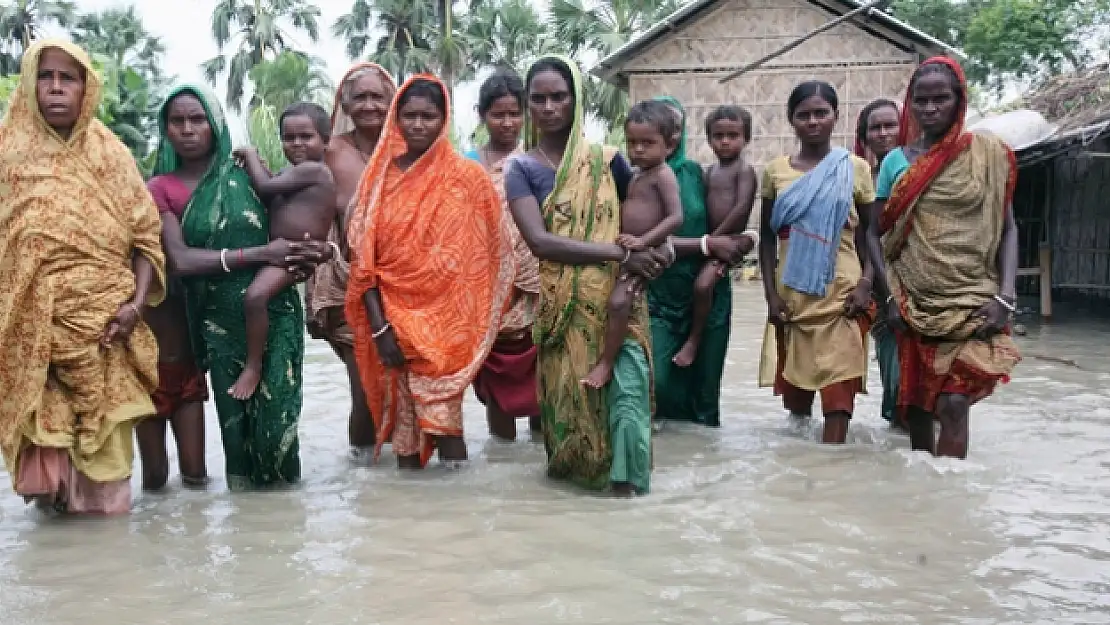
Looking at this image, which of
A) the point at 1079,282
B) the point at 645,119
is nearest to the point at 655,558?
the point at 645,119

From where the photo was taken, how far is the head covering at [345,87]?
201 inches

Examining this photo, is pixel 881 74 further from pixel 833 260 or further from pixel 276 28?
pixel 276 28

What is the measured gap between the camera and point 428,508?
4.18m

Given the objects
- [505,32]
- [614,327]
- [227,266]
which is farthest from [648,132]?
[505,32]

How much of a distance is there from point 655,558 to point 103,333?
2.27 m

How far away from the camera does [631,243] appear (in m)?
4.15

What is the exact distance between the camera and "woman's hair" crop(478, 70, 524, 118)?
5.09 m

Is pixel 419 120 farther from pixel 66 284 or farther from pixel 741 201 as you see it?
pixel 741 201

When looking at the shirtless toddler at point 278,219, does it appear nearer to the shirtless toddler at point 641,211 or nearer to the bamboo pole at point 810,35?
the shirtless toddler at point 641,211

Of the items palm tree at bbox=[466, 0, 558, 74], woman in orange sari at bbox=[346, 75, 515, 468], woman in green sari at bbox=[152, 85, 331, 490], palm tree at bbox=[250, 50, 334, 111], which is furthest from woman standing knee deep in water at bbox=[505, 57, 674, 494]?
palm tree at bbox=[466, 0, 558, 74]

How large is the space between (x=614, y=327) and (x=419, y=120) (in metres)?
1.26

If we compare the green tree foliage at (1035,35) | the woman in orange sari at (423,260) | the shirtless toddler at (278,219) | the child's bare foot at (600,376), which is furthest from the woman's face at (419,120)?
the green tree foliage at (1035,35)

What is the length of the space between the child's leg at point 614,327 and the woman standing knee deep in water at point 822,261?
1358 mm

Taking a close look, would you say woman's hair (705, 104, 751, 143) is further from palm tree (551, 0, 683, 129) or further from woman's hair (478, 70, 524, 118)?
palm tree (551, 0, 683, 129)
